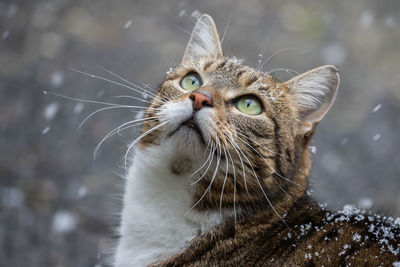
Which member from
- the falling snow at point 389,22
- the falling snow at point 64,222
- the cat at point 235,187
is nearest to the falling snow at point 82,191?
the falling snow at point 64,222

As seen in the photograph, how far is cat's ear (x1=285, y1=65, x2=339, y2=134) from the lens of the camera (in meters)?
2.46

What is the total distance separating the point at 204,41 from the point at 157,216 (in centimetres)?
105

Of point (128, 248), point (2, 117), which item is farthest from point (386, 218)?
point (2, 117)

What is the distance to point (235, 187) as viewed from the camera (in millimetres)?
2186

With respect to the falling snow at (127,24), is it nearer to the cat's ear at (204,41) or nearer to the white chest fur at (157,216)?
the cat's ear at (204,41)

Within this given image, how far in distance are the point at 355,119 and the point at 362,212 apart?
9.74 ft

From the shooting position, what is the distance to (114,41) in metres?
5.23

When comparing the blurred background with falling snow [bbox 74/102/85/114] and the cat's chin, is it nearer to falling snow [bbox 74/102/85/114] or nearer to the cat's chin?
falling snow [bbox 74/102/85/114]

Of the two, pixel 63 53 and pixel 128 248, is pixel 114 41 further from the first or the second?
pixel 128 248

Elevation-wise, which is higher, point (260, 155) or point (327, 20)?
point (327, 20)

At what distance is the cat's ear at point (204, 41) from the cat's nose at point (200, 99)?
24.3 inches

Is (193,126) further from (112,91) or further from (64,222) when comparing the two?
(112,91)

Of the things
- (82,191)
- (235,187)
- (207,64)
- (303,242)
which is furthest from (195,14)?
(303,242)

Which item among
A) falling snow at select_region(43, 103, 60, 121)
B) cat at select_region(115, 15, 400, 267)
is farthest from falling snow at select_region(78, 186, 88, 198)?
cat at select_region(115, 15, 400, 267)
